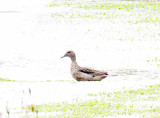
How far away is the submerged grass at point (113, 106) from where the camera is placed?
32.3ft

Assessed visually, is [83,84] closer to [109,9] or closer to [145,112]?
[145,112]

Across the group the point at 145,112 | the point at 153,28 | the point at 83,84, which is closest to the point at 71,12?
the point at 153,28

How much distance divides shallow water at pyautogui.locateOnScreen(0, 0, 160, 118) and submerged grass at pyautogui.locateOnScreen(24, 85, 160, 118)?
21.2 inches

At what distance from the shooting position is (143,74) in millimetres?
16219

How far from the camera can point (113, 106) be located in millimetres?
10680

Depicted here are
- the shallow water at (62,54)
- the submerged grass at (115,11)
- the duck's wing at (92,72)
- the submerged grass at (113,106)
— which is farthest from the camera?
the submerged grass at (115,11)

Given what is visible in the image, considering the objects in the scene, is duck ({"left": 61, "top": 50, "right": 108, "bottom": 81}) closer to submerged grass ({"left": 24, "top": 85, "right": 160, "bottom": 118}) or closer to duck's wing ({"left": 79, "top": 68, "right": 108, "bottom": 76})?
duck's wing ({"left": 79, "top": 68, "right": 108, "bottom": 76})

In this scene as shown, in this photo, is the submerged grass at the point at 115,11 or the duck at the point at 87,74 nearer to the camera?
the duck at the point at 87,74

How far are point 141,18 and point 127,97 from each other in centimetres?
1821

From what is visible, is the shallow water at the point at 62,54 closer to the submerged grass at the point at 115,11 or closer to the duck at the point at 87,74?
the duck at the point at 87,74

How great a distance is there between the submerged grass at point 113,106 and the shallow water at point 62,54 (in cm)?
54

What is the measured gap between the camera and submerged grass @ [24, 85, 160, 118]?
986 centimetres

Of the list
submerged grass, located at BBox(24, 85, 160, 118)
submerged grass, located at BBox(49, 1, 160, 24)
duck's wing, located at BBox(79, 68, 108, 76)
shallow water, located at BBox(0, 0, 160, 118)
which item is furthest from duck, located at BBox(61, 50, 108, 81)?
submerged grass, located at BBox(49, 1, 160, 24)

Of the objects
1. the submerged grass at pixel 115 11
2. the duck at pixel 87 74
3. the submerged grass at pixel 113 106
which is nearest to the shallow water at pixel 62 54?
the duck at pixel 87 74
